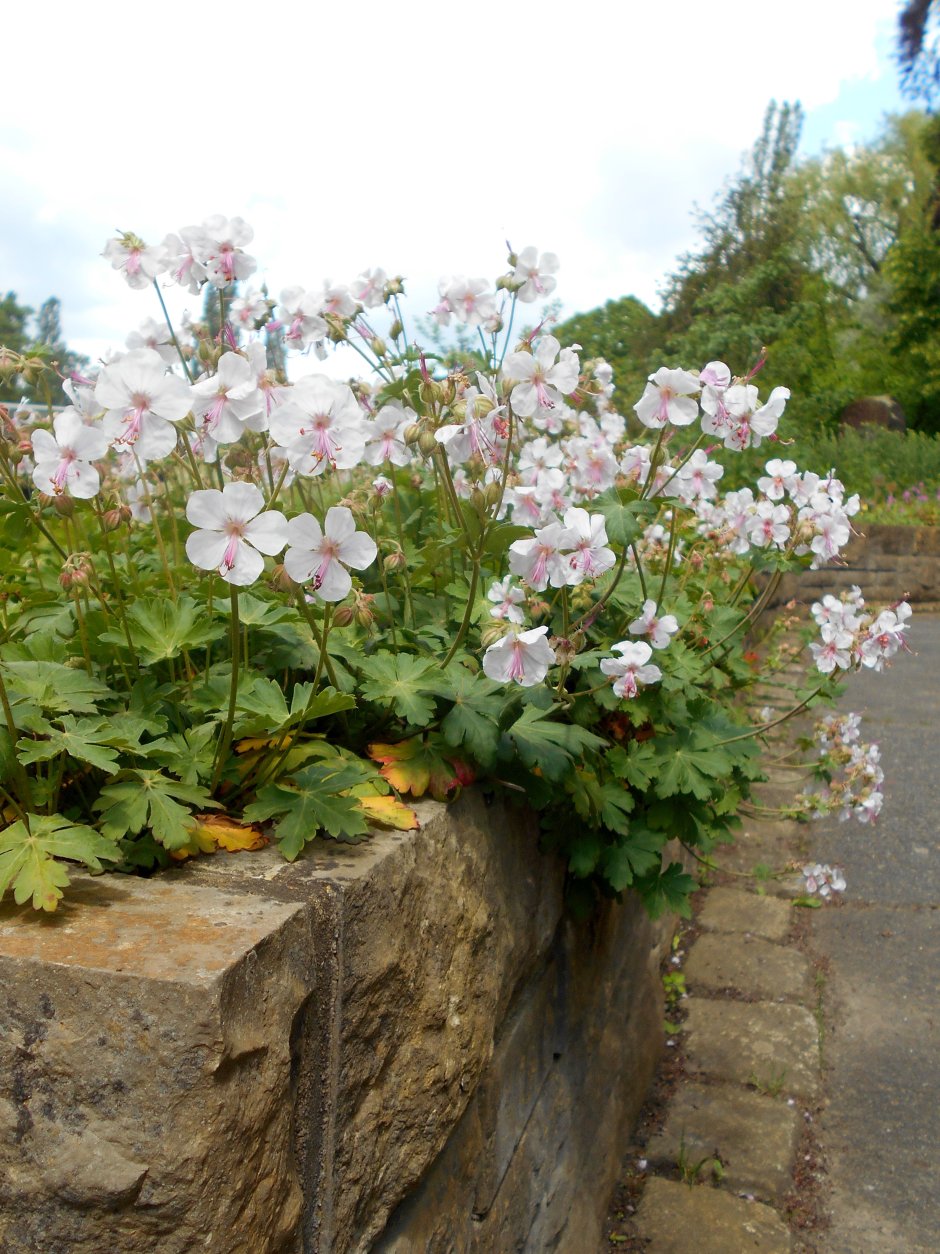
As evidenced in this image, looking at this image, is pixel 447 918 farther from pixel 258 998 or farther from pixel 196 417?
pixel 196 417

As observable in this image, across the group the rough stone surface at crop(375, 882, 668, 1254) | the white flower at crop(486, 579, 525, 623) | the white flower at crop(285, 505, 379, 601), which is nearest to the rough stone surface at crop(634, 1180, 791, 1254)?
the rough stone surface at crop(375, 882, 668, 1254)

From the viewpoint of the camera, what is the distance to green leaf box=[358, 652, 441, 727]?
1.63 m

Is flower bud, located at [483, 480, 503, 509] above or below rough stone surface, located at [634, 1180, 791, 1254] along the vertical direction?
above

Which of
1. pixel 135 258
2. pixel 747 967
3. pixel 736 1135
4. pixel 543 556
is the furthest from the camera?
pixel 747 967

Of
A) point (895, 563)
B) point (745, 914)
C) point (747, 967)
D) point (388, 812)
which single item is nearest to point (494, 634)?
point (388, 812)

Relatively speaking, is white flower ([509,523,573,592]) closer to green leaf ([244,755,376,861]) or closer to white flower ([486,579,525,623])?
white flower ([486,579,525,623])

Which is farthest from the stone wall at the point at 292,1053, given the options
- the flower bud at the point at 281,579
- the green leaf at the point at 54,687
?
the flower bud at the point at 281,579

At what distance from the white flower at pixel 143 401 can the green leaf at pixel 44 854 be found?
1.47 ft

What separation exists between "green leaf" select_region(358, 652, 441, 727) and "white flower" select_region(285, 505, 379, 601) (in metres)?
0.33

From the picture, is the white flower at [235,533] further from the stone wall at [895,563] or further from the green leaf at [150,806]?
the stone wall at [895,563]

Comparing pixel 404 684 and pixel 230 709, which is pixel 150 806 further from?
pixel 404 684

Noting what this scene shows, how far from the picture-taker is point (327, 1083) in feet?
4.09

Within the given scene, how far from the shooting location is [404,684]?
66.0 inches

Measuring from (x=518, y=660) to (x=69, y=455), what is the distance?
26.0 inches
